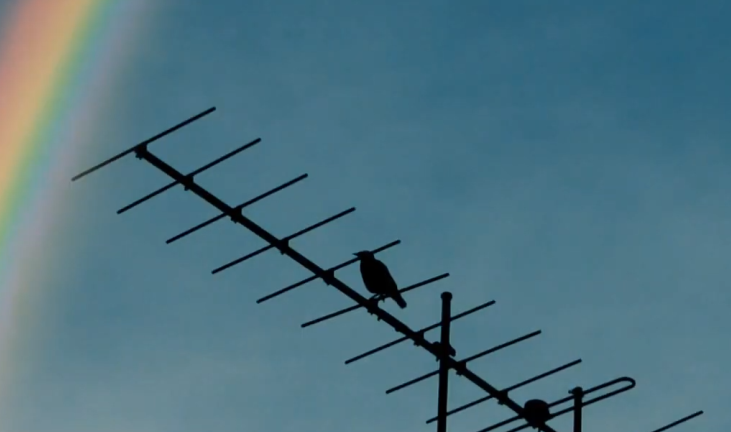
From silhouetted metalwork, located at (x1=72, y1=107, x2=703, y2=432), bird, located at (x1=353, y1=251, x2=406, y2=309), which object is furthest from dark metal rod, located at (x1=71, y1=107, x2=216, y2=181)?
bird, located at (x1=353, y1=251, x2=406, y2=309)

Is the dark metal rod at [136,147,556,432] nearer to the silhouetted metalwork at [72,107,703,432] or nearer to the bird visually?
the silhouetted metalwork at [72,107,703,432]

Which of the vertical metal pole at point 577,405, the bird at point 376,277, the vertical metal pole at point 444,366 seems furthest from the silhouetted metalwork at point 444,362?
the bird at point 376,277

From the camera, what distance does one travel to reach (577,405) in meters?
12.7

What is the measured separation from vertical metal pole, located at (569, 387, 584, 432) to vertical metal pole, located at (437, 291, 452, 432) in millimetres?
1520

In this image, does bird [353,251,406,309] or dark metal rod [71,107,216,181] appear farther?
bird [353,251,406,309]

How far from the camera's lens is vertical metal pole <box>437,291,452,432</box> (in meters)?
11.2

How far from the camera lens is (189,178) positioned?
36.4ft

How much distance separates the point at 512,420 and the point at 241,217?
12.4ft

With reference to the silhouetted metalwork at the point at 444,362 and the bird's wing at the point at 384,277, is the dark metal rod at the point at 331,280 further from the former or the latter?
the bird's wing at the point at 384,277

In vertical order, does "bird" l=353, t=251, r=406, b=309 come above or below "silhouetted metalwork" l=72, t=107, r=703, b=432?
above


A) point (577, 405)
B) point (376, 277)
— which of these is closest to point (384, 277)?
point (376, 277)

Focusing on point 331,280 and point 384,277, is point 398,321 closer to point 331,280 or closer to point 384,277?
point 331,280

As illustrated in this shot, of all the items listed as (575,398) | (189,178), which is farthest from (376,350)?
(189,178)

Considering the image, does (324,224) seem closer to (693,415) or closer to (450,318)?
(450,318)
